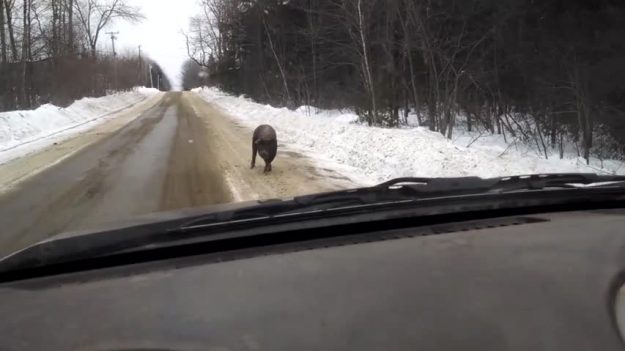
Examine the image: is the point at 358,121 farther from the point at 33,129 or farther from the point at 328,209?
the point at 328,209

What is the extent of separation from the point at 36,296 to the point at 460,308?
1.35 m

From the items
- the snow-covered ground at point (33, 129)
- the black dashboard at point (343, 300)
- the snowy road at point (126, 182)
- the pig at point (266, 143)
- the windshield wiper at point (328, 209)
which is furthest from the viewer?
the snow-covered ground at point (33, 129)

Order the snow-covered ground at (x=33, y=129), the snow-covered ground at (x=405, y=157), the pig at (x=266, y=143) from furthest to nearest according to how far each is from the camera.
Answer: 1. the snow-covered ground at (x=33, y=129)
2. the pig at (x=266, y=143)
3. the snow-covered ground at (x=405, y=157)

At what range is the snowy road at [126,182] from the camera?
7.00 meters

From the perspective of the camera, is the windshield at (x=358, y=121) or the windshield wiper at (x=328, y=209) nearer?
the windshield wiper at (x=328, y=209)

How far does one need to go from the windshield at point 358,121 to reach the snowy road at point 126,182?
4 cm

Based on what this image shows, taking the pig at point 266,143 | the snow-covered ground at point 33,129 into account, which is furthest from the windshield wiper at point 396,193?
the snow-covered ground at point 33,129

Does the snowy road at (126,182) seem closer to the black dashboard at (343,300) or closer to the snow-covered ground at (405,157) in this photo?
the snow-covered ground at (405,157)

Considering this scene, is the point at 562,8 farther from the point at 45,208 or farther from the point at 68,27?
the point at 68,27

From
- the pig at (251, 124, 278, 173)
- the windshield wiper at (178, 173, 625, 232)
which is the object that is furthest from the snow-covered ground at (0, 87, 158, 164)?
the windshield wiper at (178, 173, 625, 232)

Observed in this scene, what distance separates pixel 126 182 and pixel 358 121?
39.8 ft

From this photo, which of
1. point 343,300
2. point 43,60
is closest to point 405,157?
point 343,300

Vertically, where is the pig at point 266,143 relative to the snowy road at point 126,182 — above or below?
above

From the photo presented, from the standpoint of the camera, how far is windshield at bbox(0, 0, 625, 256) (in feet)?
29.3
